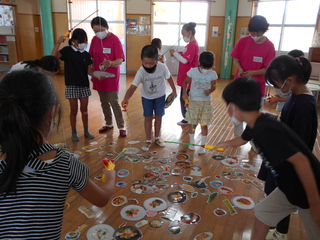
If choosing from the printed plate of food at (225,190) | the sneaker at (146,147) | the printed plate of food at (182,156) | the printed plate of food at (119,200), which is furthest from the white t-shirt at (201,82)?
the printed plate of food at (119,200)

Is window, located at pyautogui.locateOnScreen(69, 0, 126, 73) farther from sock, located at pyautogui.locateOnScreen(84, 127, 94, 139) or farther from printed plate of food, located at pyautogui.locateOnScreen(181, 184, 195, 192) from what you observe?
printed plate of food, located at pyautogui.locateOnScreen(181, 184, 195, 192)

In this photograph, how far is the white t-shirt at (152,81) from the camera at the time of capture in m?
2.94

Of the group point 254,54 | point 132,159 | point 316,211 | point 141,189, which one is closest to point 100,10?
point 254,54

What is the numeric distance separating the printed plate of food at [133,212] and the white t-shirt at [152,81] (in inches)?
56.2

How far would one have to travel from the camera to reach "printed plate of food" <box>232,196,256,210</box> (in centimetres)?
205

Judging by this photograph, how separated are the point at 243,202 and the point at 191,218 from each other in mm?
511

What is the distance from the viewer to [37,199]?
0.87 meters

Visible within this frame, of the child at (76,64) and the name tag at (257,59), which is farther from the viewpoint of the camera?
the child at (76,64)

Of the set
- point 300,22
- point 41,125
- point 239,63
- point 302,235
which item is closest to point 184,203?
point 302,235

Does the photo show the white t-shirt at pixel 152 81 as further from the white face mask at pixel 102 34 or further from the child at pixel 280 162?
the child at pixel 280 162

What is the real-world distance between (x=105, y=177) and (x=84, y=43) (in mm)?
2223

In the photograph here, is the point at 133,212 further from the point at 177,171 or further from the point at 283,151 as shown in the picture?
the point at 283,151

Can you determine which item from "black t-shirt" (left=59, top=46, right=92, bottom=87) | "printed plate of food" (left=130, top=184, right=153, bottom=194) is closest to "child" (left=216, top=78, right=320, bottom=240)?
"printed plate of food" (left=130, top=184, right=153, bottom=194)

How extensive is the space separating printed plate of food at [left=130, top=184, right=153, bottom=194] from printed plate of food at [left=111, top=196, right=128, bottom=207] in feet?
0.45
